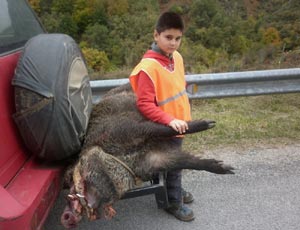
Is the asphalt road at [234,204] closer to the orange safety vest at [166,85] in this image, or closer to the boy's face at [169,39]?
the orange safety vest at [166,85]

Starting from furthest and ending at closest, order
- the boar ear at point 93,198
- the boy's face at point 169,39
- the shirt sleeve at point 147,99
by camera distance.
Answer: the boy's face at point 169,39, the shirt sleeve at point 147,99, the boar ear at point 93,198

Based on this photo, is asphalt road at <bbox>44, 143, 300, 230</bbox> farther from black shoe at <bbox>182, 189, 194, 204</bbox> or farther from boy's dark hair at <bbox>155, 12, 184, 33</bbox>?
boy's dark hair at <bbox>155, 12, 184, 33</bbox>

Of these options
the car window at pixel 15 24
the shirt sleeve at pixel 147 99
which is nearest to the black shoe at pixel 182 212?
the shirt sleeve at pixel 147 99

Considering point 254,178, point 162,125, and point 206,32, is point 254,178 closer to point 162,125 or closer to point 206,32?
point 162,125

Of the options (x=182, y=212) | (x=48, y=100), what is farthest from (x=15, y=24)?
(x=182, y=212)

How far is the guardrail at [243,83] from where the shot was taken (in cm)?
486

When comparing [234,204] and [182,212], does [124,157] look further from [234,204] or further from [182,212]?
[234,204]

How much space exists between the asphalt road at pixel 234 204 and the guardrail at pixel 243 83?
39.6 inches

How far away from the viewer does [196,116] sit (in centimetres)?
551

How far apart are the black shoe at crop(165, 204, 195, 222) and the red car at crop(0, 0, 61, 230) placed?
3.64 feet

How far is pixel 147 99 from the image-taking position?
9.68ft

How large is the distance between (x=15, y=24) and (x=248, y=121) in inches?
135

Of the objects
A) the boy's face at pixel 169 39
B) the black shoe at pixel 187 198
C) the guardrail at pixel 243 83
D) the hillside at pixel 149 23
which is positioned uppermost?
the boy's face at pixel 169 39

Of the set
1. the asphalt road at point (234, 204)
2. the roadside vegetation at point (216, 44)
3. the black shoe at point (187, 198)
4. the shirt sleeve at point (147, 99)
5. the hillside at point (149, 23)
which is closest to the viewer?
the shirt sleeve at point (147, 99)
